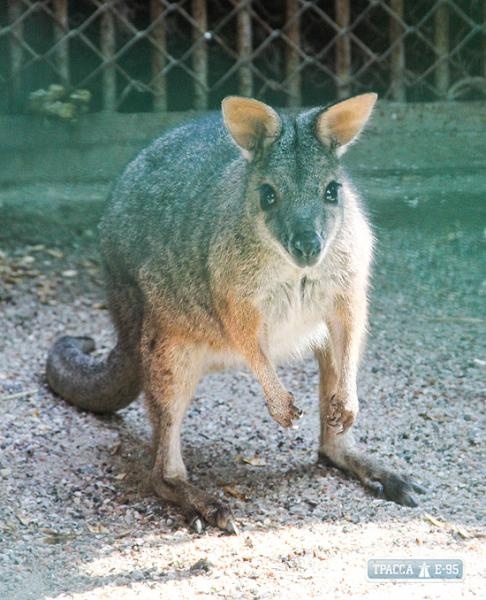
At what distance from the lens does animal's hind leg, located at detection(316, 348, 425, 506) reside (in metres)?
4.23

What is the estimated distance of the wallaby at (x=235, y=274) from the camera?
3.85m

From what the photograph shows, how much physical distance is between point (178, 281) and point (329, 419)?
0.66 m

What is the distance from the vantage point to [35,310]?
18.7ft

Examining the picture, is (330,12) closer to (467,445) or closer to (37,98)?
(37,98)

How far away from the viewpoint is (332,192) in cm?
386

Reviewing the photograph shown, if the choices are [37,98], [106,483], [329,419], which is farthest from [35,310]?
[329,419]

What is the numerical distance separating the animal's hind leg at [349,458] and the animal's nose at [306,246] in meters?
0.67

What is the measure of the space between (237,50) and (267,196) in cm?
251

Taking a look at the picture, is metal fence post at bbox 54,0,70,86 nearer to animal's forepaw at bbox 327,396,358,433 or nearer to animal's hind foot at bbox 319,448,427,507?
animal's hind foot at bbox 319,448,427,507

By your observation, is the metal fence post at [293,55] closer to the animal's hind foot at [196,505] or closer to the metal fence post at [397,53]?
the metal fence post at [397,53]

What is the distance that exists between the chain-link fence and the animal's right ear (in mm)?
2217

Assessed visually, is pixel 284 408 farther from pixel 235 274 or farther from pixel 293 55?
pixel 293 55

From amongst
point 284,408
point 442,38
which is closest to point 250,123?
point 284,408

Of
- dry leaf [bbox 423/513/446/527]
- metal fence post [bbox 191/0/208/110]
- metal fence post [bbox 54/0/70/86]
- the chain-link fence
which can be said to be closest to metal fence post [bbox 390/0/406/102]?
the chain-link fence
